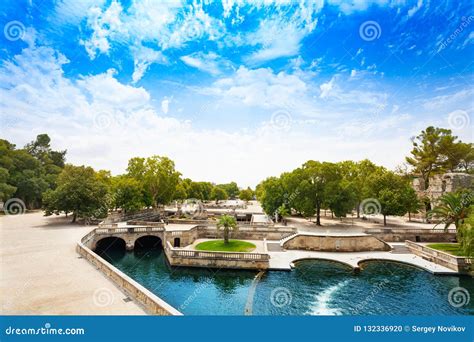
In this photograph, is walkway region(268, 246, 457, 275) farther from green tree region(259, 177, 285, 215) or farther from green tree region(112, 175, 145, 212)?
green tree region(112, 175, 145, 212)

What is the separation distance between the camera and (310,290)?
65.8 ft

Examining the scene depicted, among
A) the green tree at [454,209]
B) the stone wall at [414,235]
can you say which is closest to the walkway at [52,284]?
the stone wall at [414,235]

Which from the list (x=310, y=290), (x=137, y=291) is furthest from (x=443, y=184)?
(x=137, y=291)

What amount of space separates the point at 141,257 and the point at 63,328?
21601 millimetres

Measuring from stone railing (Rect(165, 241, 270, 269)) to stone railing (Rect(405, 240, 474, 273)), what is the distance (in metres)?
16.7

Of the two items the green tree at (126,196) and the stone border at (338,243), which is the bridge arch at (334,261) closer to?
the stone border at (338,243)

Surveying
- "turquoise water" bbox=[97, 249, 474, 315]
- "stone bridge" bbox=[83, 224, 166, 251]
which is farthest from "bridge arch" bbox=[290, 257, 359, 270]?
"stone bridge" bbox=[83, 224, 166, 251]

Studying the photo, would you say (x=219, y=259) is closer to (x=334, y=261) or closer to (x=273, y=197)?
(x=334, y=261)

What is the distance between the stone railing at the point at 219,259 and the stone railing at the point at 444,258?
1671cm

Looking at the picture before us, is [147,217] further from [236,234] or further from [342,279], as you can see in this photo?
[342,279]

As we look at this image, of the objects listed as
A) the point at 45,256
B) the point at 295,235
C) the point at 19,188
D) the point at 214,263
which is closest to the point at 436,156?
the point at 295,235

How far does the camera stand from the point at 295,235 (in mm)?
31125

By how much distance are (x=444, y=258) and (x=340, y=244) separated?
952 cm

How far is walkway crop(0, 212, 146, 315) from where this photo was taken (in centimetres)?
1158
